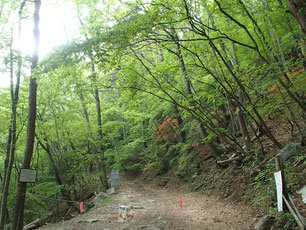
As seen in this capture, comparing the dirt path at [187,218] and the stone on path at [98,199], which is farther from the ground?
the stone on path at [98,199]

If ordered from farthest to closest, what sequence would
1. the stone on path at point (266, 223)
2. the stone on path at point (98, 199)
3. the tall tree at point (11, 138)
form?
the stone on path at point (98, 199)
the tall tree at point (11, 138)
the stone on path at point (266, 223)

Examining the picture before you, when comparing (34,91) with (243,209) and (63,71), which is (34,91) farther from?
(243,209)

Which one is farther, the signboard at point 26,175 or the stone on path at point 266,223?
the signboard at point 26,175

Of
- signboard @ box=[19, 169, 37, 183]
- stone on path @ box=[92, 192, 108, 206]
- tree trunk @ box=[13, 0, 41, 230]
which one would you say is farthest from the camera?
stone on path @ box=[92, 192, 108, 206]

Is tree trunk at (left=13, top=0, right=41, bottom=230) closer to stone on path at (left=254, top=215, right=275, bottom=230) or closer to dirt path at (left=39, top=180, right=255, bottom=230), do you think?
dirt path at (left=39, top=180, right=255, bottom=230)

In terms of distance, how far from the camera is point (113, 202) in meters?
8.75

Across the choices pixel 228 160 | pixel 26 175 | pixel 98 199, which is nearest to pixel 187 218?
pixel 228 160

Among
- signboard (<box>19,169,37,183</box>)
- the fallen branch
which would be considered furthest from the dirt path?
signboard (<box>19,169,37,183</box>)

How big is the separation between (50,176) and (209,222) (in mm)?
13076

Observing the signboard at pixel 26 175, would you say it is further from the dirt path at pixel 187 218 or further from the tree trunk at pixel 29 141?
the dirt path at pixel 187 218

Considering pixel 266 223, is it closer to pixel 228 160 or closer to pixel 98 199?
pixel 228 160

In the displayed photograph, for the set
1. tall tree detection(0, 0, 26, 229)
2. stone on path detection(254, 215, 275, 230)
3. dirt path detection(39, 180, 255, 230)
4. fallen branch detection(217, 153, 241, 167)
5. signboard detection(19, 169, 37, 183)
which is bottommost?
dirt path detection(39, 180, 255, 230)

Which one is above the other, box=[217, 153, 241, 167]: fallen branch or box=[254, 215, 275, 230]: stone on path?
box=[217, 153, 241, 167]: fallen branch

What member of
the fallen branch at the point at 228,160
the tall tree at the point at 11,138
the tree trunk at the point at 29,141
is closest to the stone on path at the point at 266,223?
the fallen branch at the point at 228,160
